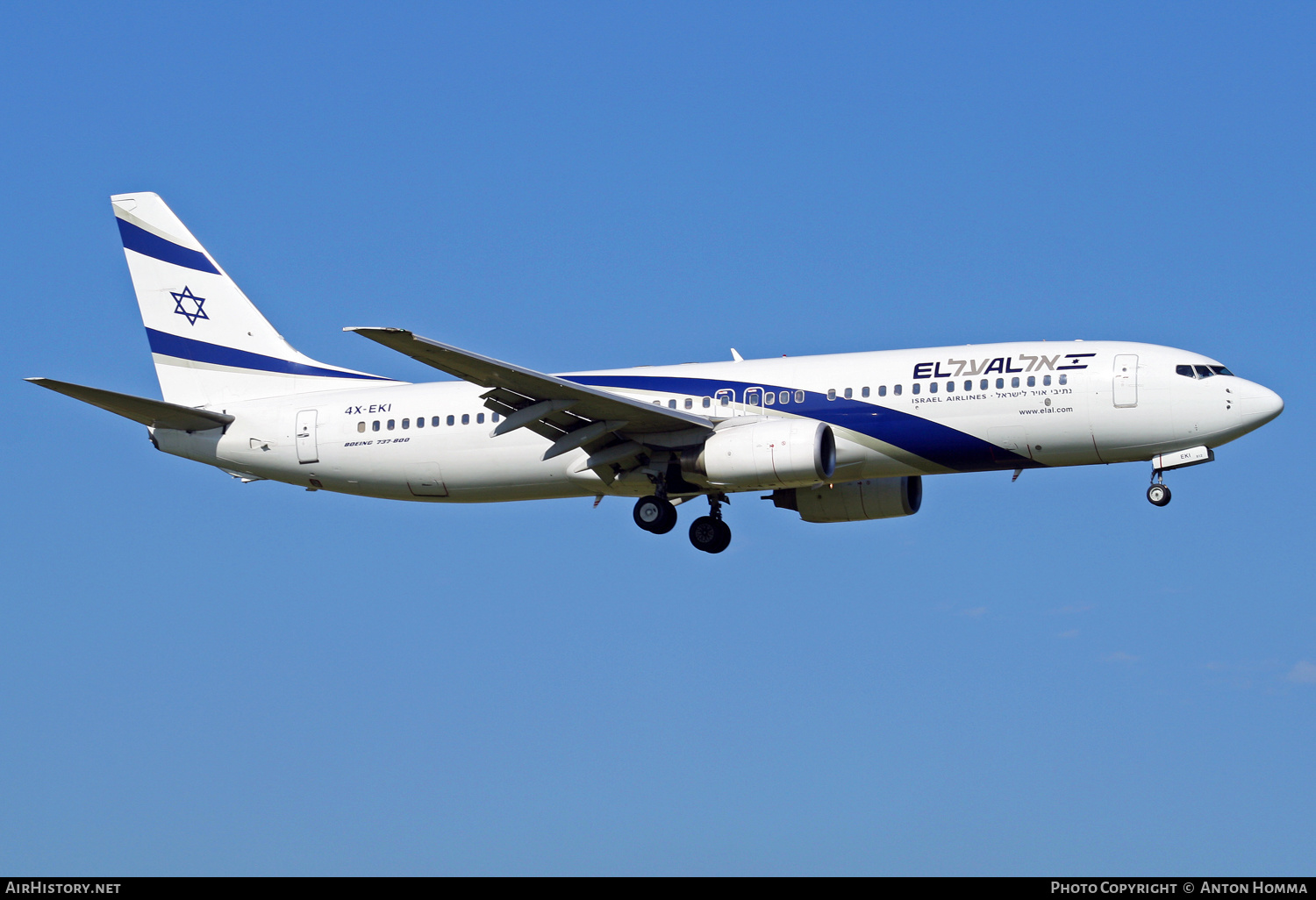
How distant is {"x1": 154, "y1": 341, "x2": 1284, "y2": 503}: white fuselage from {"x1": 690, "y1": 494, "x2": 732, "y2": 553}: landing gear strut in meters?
1.82

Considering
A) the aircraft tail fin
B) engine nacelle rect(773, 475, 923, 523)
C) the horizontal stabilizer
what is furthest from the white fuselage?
engine nacelle rect(773, 475, 923, 523)

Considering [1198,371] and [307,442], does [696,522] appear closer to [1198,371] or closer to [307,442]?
[307,442]

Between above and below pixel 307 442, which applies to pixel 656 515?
below

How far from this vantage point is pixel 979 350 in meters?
35.6

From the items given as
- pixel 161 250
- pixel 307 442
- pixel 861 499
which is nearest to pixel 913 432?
pixel 861 499

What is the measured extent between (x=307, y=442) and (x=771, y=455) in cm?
1238

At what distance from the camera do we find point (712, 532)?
38906mm

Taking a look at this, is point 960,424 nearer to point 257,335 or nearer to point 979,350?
point 979,350

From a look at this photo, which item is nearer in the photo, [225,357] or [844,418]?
[844,418]

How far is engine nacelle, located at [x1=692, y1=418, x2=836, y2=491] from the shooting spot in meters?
34.5

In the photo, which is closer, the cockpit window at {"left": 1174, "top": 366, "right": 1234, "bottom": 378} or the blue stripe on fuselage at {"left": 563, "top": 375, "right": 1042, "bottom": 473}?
the cockpit window at {"left": 1174, "top": 366, "right": 1234, "bottom": 378}

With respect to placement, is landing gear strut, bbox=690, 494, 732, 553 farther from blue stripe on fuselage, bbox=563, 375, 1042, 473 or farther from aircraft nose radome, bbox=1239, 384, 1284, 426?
aircraft nose radome, bbox=1239, 384, 1284, 426

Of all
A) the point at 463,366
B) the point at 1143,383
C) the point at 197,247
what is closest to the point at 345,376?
the point at 197,247

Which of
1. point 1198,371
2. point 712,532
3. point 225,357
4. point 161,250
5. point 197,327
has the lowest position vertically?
point 712,532
